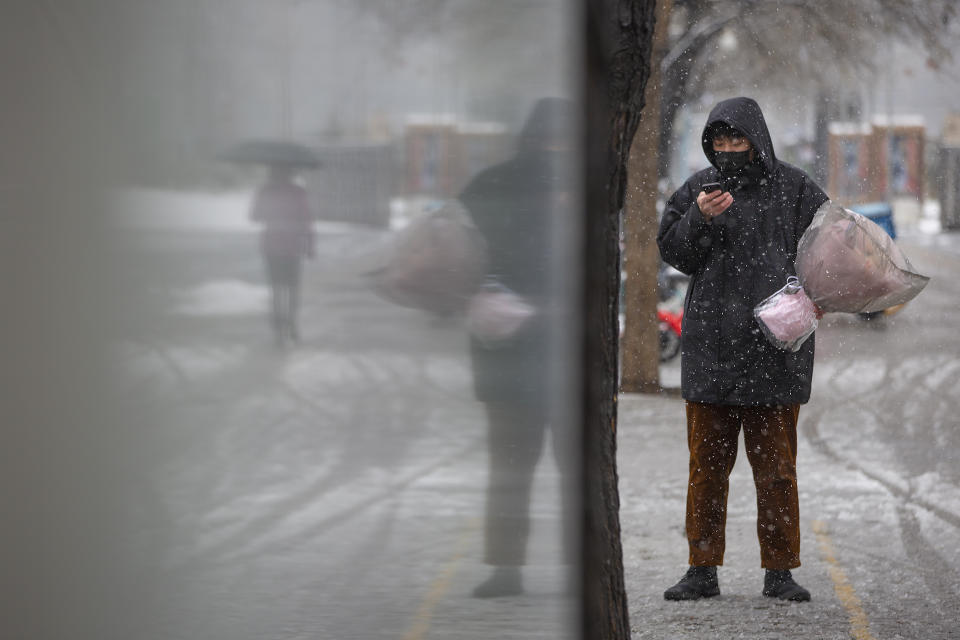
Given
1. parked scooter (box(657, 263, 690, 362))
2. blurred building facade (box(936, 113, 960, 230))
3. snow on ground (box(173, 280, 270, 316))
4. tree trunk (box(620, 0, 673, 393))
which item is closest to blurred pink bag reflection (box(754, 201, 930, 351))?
snow on ground (box(173, 280, 270, 316))

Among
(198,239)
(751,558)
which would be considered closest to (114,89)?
(198,239)

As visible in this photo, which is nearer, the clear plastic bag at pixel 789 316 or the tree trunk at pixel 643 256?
the clear plastic bag at pixel 789 316

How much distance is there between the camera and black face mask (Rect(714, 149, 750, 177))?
151 inches

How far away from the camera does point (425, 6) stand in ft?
8.80

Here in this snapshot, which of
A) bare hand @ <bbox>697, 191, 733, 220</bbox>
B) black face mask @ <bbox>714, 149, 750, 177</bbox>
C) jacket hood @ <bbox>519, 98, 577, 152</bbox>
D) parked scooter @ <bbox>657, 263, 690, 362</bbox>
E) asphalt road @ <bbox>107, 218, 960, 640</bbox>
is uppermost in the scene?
jacket hood @ <bbox>519, 98, 577, 152</bbox>

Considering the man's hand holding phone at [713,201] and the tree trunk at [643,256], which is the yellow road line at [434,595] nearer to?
the man's hand holding phone at [713,201]

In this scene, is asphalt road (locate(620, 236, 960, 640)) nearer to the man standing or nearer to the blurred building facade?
the blurred building facade

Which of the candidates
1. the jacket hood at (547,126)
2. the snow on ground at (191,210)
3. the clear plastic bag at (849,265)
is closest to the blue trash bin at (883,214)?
the clear plastic bag at (849,265)

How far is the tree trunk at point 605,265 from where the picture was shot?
10.7ft

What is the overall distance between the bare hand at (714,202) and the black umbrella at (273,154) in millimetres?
1578

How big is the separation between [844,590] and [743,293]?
1184 mm

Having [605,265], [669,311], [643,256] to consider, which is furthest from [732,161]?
[669,311]

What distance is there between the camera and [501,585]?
2902 mm

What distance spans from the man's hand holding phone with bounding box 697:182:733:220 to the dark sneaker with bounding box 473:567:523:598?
4.54 ft
